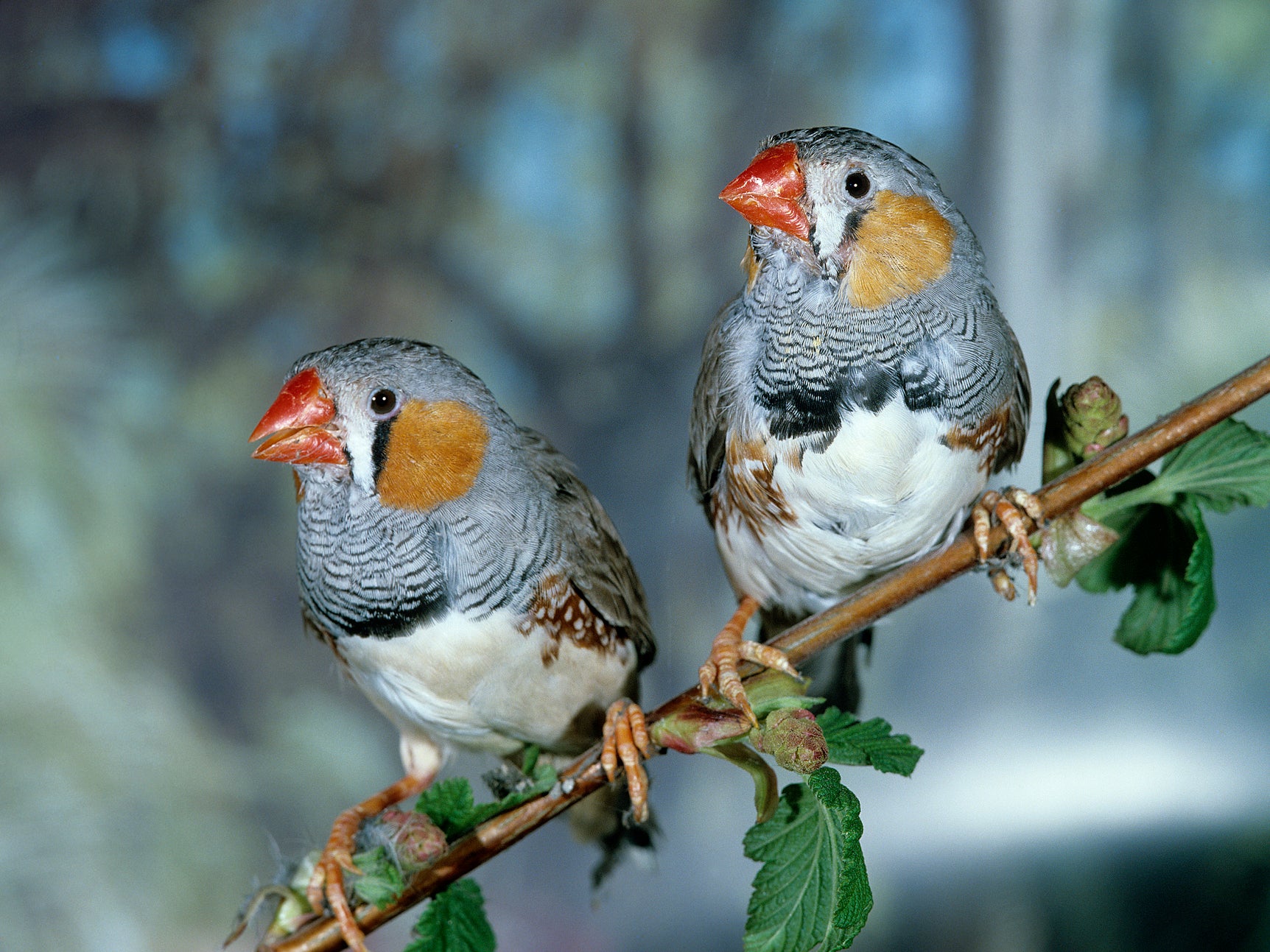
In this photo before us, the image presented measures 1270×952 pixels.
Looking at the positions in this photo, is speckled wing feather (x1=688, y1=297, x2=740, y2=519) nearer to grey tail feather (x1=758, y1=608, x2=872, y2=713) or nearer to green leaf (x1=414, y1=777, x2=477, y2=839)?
grey tail feather (x1=758, y1=608, x2=872, y2=713)

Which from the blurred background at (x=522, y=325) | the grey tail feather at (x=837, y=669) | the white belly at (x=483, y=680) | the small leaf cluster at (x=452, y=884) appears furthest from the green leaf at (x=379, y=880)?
the blurred background at (x=522, y=325)

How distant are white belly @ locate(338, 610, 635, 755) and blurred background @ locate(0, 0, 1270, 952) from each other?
34.9 inches

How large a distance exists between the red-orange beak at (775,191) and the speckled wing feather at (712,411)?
20 centimetres

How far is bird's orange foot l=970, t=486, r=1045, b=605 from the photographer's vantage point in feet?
4.35

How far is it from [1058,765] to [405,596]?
1795 mm

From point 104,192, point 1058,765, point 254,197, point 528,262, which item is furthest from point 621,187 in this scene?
point 1058,765

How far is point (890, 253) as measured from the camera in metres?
1.27

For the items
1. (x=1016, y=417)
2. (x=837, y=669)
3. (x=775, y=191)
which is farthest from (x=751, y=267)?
(x=837, y=669)

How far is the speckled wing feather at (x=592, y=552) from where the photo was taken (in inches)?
59.1

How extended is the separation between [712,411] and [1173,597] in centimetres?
63

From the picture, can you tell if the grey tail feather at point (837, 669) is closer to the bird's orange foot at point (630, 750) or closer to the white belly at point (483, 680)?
the white belly at point (483, 680)

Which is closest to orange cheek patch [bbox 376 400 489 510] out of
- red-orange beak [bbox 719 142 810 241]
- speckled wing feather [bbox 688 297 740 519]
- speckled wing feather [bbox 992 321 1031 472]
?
speckled wing feather [bbox 688 297 740 519]

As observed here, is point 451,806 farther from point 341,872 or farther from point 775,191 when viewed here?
point 775,191

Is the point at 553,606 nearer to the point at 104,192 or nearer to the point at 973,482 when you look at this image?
the point at 973,482
